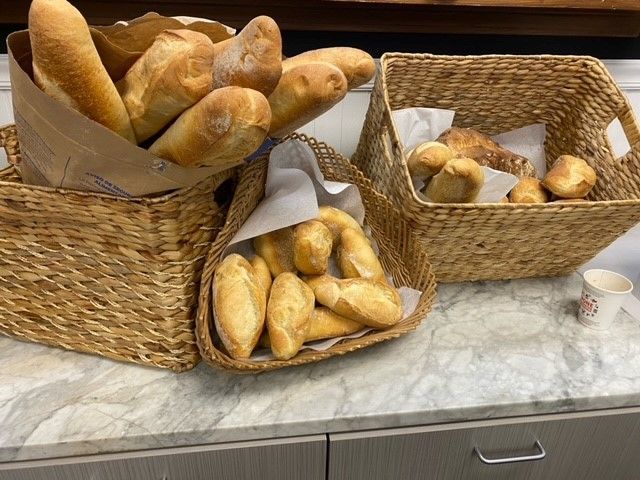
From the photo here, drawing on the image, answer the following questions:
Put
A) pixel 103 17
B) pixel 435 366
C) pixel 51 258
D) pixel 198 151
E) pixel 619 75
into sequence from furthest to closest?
pixel 619 75, pixel 103 17, pixel 435 366, pixel 51 258, pixel 198 151

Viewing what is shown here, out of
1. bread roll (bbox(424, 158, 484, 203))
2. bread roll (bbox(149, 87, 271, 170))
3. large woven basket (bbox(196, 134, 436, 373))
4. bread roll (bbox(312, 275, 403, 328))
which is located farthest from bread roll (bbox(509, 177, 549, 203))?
bread roll (bbox(149, 87, 271, 170))

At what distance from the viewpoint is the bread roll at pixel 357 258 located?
2.67 ft

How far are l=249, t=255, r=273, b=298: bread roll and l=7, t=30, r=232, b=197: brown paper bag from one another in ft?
0.69

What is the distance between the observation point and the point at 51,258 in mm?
697

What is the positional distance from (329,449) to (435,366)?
0.20 m

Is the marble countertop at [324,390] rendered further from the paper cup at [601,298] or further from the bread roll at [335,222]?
the bread roll at [335,222]

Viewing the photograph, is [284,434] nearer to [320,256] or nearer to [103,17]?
[320,256]

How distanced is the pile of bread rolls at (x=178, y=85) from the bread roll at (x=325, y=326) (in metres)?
0.26

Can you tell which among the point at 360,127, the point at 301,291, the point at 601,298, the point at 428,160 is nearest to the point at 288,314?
the point at 301,291

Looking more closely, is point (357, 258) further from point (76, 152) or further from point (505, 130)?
point (505, 130)

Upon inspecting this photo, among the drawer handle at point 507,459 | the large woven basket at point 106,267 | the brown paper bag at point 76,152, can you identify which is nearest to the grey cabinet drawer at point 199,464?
the large woven basket at point 106,267

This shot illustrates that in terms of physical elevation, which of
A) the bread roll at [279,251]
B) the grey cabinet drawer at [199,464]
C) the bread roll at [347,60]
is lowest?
the grey cabinet drawer at [199,464]

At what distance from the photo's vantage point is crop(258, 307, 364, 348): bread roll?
0.73 m

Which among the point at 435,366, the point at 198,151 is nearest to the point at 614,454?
the point at 435,366
